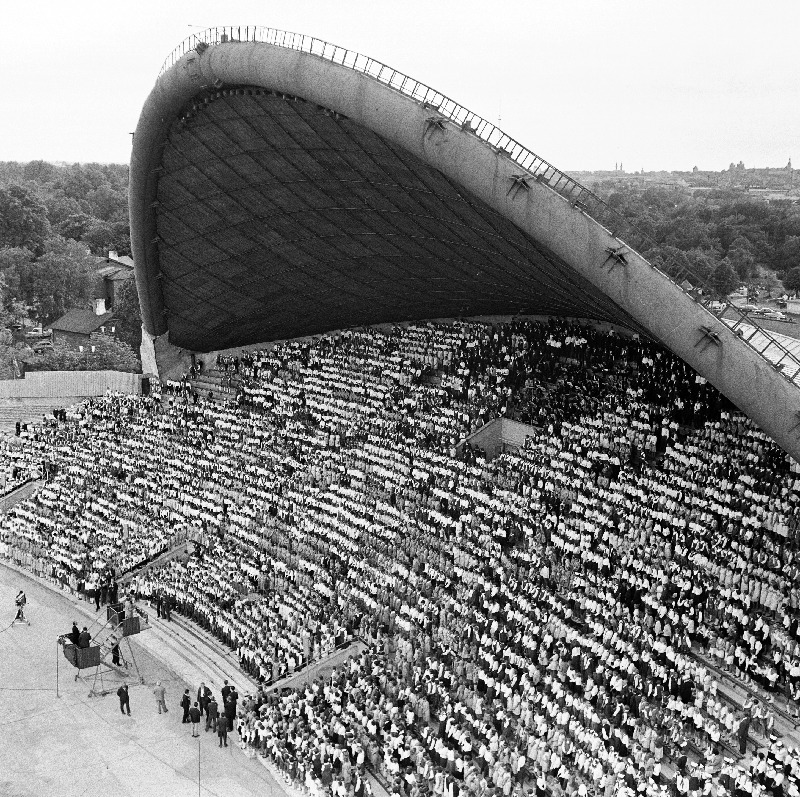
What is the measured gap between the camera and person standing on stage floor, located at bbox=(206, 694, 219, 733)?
2625 cm

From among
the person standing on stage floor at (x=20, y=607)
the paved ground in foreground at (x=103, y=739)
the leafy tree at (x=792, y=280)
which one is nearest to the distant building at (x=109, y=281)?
the leafy tree at (x=792, y=280)

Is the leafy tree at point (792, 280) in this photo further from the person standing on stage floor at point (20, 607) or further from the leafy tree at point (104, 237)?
the leafy tree at point (104, 237)

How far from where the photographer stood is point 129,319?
86562 mm

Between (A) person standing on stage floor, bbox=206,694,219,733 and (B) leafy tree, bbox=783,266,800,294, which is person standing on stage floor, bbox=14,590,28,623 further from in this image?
(B) leafy tree, bbox=783,266,800,294

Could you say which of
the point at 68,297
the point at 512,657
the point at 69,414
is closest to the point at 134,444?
the point at 69,414

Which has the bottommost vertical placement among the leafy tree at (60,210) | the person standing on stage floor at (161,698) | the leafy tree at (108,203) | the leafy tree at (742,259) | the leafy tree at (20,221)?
the person standing on stage floor at (161,698)

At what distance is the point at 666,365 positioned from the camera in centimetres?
3472

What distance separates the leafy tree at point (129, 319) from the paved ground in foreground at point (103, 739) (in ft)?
181

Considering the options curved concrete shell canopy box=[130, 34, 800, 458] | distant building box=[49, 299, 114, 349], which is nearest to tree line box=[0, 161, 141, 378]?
distant building box=[49, 299, 114, 349]

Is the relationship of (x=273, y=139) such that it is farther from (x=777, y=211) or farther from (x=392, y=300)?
(x=777, y=211)

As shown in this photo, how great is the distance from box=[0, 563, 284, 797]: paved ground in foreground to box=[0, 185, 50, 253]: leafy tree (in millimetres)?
97799

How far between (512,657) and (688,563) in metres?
5.15

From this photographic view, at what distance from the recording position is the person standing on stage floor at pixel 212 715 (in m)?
26.2

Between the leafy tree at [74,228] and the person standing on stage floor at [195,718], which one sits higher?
the leafy tree at [74,228]
